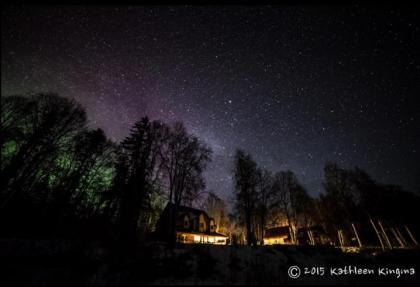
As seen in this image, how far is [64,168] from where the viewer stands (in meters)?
21.8

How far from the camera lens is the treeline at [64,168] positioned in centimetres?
1630

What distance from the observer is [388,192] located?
97.7 ft

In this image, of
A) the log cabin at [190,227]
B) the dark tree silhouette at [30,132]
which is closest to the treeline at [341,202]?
the log cabin at [190,227]

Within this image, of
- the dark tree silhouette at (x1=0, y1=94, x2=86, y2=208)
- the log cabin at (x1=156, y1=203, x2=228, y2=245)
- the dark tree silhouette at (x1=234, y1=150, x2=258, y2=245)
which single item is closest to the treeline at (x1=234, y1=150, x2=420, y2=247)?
the dark tree silhouette at (x1=234, y1=150, x2=258, y2=245)

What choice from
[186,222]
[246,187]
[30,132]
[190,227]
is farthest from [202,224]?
[30,132]

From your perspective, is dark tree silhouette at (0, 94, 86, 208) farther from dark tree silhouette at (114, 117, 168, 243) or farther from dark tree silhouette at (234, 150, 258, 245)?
dark tree silhouette at (234, 150, 258, 245)

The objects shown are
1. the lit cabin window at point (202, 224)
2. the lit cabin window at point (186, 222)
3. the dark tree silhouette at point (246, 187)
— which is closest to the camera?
the dark tree silhouette at point (246, 187)

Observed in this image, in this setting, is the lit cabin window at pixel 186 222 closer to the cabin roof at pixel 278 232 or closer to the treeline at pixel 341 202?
the treeline at pixel 341 202

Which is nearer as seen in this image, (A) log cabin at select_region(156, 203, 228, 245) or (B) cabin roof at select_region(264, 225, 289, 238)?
(A) log cabin at select_region(156, 203, 228, 245)

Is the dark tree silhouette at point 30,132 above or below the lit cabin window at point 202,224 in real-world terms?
above

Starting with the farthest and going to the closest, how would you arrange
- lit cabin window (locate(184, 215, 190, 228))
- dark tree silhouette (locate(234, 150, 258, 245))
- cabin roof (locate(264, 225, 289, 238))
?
cabin roof (locate(264, 225, 289, 238))
lit cabin window (locate(184, 215, 190, 228))
dark tree silhouette (locate(234, 150, 258, 245))

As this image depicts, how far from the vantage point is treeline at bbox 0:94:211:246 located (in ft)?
53.5

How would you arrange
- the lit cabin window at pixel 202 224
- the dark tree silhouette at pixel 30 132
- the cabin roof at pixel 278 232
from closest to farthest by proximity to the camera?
the dark tree silhouette at pixel 30 132, the lit cabin window at pixel 202 224, the cabin roof at pixel 278 232

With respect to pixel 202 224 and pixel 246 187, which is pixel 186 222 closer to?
pixel 202 224
